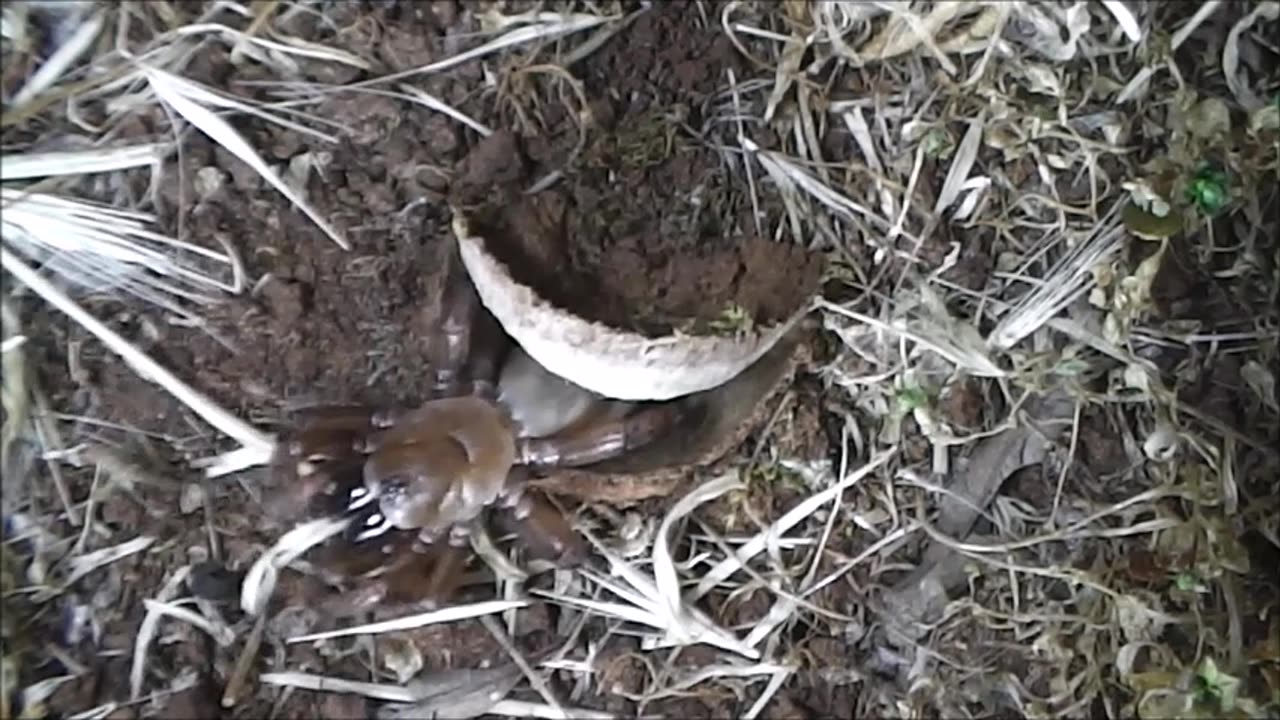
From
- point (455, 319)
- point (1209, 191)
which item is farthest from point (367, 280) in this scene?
point (1209, 191)

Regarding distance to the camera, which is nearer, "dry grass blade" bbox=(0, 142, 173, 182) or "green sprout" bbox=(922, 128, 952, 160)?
"dry grass blade" bbox=(0, 142, 173, 182)

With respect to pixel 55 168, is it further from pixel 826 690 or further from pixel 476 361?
pixel 826 690

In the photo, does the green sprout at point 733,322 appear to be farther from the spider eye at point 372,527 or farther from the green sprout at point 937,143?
the spider eye at point 372,527

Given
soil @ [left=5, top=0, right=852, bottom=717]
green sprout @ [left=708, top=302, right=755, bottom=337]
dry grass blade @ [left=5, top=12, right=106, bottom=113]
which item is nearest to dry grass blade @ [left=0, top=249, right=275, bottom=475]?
soil @ [left=5, top=0, right=852, bottom=717]

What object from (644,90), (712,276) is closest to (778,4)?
(644,90)

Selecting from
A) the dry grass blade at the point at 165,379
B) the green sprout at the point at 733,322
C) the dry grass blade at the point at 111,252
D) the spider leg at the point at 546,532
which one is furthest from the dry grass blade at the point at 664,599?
the dry grass blade at the point at 111,252

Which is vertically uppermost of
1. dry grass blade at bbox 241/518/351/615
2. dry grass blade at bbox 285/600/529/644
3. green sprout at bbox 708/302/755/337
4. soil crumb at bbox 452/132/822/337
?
soil crumb at bbox 452/132/822/337

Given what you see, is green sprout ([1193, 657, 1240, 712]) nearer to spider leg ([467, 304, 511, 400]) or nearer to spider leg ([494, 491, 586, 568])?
spider leg ([494, 491, 586, 568])
